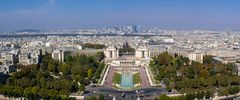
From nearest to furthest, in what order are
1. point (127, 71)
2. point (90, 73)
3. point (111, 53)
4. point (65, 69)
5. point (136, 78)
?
point (90, 73), point (136, 78), point (65, 69), point (127, 71), point (111, 53)

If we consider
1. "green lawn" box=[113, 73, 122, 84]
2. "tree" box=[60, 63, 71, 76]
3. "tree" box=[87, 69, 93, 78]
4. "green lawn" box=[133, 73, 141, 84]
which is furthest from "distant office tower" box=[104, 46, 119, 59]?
"tree" box=[87, 69, 93, 78]

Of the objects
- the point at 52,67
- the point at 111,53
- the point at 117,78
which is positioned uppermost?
the point at 52,67

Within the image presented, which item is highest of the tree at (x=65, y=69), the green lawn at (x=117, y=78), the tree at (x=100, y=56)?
the tree at (x=65, y=69)

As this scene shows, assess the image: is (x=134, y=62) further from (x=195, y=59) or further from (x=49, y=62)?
(x=49, y=62)

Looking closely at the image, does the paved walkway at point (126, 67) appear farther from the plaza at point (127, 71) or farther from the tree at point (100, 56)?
the tree at point (100, 56)


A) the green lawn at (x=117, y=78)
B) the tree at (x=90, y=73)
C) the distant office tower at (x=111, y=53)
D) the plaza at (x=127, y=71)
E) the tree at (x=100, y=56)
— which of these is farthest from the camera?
the distant office tower at (x=111, y=53)

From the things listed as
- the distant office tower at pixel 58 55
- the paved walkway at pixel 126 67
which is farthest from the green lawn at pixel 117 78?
the distant office tower at pixel 58 55

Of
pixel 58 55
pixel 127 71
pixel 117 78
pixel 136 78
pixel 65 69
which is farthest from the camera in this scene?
pixel 58 55

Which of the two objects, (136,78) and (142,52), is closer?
(136,78)

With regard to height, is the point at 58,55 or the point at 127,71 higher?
the point at 58,55

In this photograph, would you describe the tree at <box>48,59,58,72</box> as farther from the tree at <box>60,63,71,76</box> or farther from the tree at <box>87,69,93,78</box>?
the tree at <box>87,69,93,78</box>

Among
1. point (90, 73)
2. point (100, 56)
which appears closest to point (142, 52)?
point (100, 56)

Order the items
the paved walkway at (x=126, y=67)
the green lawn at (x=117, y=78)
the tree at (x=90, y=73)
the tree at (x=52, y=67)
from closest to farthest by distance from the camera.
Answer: the paved walkway at (x=126, y=67) < the green lawn at (x=117, y=78) < the tree at (x=90, y=73) < the tree at (x=52, y=67)

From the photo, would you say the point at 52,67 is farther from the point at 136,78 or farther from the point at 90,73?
the point at 136,78
